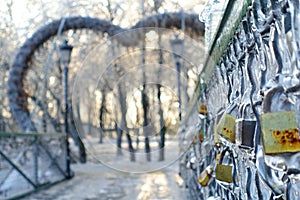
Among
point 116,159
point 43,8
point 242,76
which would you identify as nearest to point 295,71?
Result: point 242,76

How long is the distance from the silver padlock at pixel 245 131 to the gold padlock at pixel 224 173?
454 mm

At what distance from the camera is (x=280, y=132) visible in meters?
1.04

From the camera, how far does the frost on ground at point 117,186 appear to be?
8.50 metres

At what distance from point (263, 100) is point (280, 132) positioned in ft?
0.60

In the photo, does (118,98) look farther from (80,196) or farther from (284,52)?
(284,52)

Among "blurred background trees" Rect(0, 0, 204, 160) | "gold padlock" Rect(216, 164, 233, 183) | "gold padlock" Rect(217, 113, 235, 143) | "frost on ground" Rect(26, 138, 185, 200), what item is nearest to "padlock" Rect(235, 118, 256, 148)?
"gold padlock" Rect(217, 113, 235, 143)

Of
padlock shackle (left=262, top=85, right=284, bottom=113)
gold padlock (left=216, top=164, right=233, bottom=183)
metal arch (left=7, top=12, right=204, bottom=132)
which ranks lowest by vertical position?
gold padlock (left=216, top=164, right=233, bottom=183)

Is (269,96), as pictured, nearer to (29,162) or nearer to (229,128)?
(229,128)

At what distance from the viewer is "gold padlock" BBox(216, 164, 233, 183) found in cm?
195

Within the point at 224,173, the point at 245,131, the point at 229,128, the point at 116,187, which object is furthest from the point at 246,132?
the point at 116,187

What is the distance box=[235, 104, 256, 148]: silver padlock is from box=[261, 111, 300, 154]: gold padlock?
0.25 meters

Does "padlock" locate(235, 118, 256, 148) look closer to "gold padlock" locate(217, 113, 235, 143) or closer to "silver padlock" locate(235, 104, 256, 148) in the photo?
"silver padlock" locate(235, 104, 256, 148)

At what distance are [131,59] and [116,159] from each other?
13.8 ft

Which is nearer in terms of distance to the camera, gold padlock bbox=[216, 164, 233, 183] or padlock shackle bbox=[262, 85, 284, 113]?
padlock shackle bbox=[262, 85, 284, 113]
